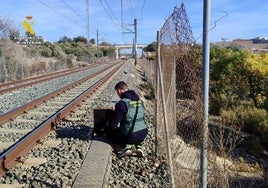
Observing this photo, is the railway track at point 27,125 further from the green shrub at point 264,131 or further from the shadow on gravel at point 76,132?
the green shrub at point 264,131

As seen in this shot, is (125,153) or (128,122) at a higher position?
(128,122)

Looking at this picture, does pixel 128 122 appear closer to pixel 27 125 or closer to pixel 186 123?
pixel 186 123

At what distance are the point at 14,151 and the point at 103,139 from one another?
188 cm

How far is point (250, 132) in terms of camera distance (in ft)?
53.4

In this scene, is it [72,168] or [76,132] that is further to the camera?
[76,132]

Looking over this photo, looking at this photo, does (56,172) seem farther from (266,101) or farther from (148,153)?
(266,101)

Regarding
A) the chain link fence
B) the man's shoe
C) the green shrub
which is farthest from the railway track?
the green shrub

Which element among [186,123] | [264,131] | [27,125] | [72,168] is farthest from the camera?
[264,131]

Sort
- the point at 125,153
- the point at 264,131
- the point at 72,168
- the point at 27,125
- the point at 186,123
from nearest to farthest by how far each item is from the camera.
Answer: the point at 72,168 → the point at 125,153 → the point at 186,123 → the point at 27,125 → the point at 264,131

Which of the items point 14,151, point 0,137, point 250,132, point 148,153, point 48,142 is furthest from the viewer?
point 250,132

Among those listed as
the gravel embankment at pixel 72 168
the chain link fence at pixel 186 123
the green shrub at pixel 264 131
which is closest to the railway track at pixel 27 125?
the gravel embankment at pixel 72 168

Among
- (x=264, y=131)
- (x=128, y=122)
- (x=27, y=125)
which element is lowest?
(x=264, y=131)

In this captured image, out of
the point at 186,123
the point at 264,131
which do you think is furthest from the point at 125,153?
the point at 264,131

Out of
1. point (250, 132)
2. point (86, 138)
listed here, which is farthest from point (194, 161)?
point (250, 132)
